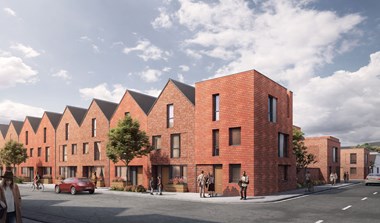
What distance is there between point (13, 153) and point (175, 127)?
3077cm

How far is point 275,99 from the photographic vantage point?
29.8 meters

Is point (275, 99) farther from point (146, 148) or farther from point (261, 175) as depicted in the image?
point (146, 148)

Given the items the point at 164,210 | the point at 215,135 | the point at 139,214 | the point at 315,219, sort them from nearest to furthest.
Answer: the point at 315,219 → the point at 139,214 → the point at 164,210 → the point at 215,135

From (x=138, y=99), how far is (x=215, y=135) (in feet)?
39.1

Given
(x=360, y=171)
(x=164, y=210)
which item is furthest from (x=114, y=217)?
(x=360, y=171)

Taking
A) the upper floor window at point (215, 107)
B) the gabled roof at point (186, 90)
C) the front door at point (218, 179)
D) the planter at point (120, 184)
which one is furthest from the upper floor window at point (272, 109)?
the planter at point (120, 184)

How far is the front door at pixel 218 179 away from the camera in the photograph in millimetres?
26766

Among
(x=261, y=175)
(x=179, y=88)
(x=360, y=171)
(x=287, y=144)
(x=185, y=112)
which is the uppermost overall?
(x=179, y=88)

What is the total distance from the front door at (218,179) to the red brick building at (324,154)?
25.3 m

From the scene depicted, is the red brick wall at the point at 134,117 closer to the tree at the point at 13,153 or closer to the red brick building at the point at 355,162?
the tree at the point at 13,153

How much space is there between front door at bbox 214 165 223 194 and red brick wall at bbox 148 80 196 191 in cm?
206

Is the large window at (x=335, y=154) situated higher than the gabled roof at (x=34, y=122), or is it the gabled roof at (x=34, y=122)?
the gabled roof at (x=34, y=122)

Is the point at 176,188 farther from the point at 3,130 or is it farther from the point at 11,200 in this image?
the point at 3,130

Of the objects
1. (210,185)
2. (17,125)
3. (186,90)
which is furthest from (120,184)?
(17,125)
